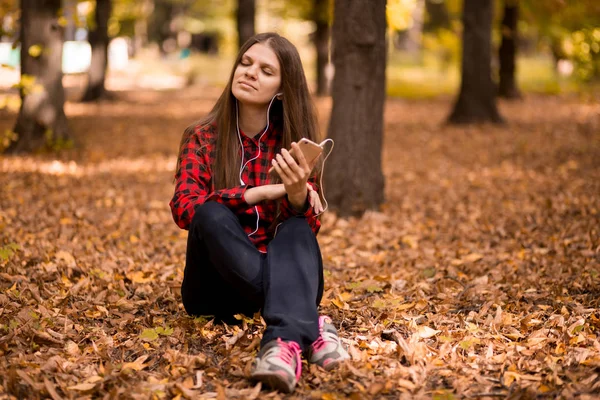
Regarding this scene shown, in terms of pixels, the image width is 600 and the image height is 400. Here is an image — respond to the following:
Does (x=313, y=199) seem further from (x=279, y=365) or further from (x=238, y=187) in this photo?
(x=279, y=365)

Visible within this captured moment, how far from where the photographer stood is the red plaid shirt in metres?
3.19

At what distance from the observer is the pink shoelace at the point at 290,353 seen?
2785 millimetres

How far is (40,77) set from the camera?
9.49 meters

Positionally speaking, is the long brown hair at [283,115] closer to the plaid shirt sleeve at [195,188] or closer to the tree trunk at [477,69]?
the plaid shirt sleeve at [195,188]

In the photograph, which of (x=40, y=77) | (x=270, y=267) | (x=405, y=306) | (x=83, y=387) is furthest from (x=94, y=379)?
(x=40, y=77)

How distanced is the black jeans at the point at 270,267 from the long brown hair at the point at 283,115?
14.8 inches

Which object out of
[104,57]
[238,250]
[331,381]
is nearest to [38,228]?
[238,250]

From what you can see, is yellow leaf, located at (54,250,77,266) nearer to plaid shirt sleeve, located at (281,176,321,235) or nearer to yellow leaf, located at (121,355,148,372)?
yellow leaf, located at (121,355,148,372)

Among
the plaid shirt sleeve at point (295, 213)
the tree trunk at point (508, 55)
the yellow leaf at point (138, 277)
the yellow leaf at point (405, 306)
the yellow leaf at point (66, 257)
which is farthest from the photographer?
the tree trunk at point (508, 55)

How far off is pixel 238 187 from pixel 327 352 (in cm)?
87

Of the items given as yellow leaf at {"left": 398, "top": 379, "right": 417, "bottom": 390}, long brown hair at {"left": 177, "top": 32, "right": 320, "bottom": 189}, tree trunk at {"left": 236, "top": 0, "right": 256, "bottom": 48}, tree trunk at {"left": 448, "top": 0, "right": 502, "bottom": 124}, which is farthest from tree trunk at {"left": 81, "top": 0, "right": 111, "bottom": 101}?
yellow leaf at {"left": 398, "top": 379, "right": 417, "bottom": 390}

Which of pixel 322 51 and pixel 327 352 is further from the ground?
pixel 322 51

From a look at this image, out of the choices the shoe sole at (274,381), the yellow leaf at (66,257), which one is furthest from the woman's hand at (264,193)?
the yellow leaf at (66,257)

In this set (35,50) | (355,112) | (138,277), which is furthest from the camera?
(35,50)
